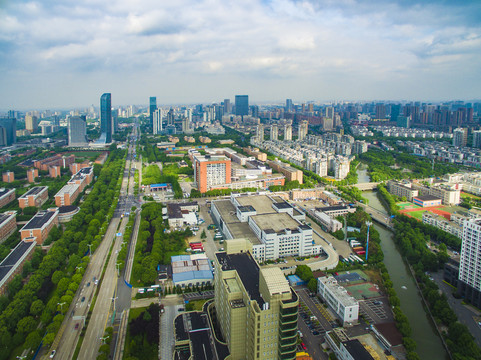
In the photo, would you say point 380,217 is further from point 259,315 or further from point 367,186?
point 259,315

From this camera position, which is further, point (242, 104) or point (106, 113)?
point (242, 104)

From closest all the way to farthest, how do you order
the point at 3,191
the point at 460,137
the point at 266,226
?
the point at 266,226, the point at 3,191, the point at 460,137

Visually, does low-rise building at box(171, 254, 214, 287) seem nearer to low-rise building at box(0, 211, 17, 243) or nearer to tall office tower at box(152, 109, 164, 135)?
low-rise building at box(0, 211, 17, 243)

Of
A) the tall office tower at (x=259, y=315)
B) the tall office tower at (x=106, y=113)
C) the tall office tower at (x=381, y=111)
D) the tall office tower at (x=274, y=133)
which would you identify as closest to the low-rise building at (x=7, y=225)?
the tall office tower at (x=259, y=315)

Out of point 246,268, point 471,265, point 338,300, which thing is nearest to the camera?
point 246,268

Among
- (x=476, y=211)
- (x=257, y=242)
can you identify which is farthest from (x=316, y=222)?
(x=476, y=211)

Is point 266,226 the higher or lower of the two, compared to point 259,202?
lower

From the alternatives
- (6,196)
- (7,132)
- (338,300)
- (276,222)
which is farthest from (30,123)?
(338,300)
